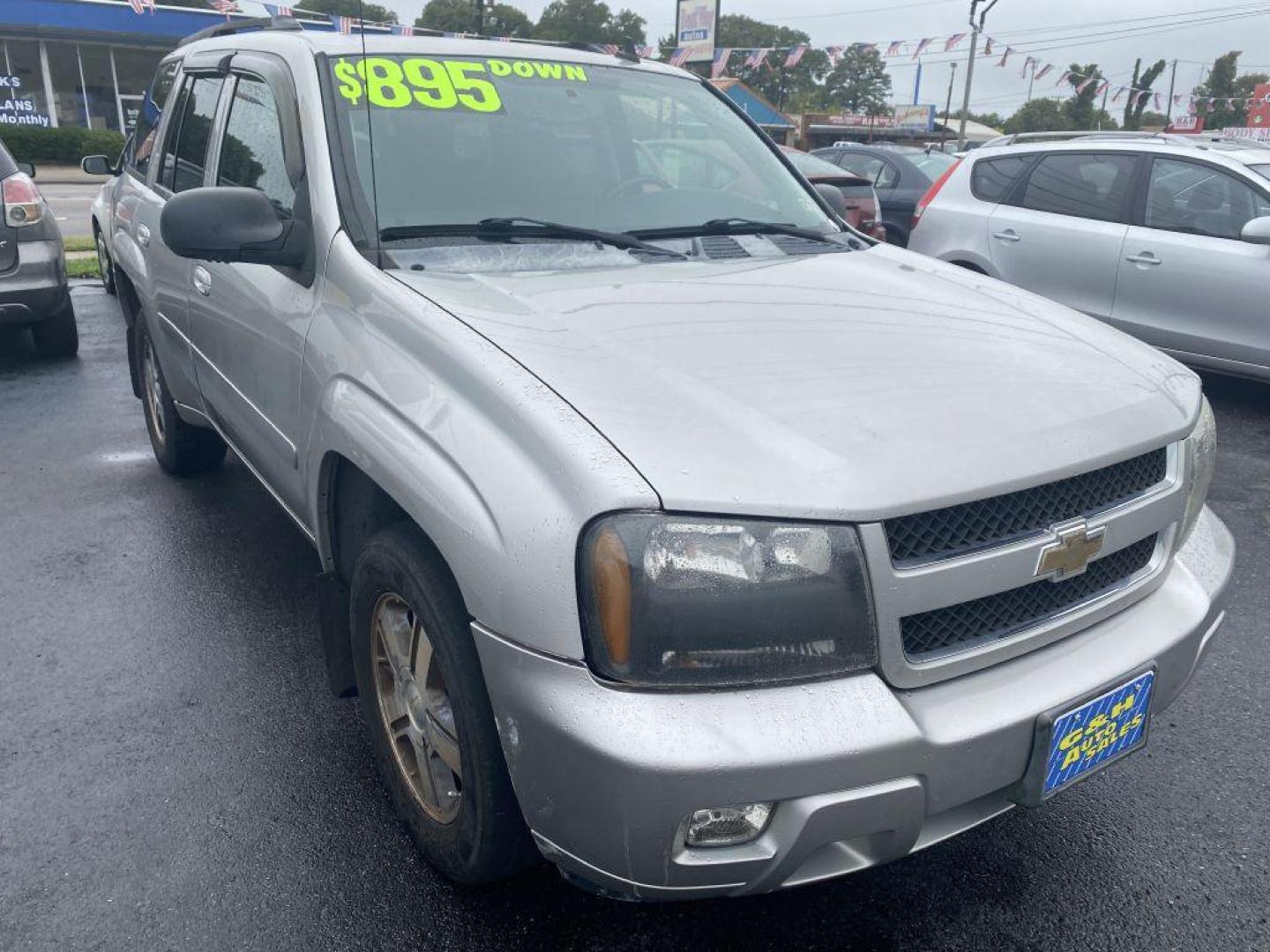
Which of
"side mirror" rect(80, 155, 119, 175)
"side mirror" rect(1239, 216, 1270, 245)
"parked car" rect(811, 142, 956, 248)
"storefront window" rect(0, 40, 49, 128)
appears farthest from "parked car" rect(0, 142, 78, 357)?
"storefront window" rect(0, 40, 49, 128)

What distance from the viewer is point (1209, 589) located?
2.19m

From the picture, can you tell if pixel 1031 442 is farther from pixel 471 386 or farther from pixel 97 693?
pixel 97 693

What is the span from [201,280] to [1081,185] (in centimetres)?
552

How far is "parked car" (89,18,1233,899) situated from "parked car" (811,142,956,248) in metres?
7.71

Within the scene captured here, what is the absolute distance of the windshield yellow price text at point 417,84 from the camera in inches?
108

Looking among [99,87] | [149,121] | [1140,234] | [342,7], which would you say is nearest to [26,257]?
[149,121]

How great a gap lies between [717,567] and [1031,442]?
0.66 m

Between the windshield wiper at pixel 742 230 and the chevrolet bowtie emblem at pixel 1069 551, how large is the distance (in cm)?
144

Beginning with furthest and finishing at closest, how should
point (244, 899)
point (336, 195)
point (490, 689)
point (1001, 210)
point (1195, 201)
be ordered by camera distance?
point (1001, 210), point (1195, 201), point (336, 195), point (244, 899), point (490, 689)

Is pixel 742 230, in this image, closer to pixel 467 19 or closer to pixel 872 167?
pixel 872 167

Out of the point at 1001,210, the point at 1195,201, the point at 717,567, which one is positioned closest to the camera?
the point at 717,567

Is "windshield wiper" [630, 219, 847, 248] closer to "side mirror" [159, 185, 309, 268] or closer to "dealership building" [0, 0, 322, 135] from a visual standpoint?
"side mirror" [159, 185, 309, 268]

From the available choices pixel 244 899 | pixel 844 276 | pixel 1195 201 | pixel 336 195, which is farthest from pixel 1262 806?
pixel 1195 201

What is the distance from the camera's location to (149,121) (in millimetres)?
4629
